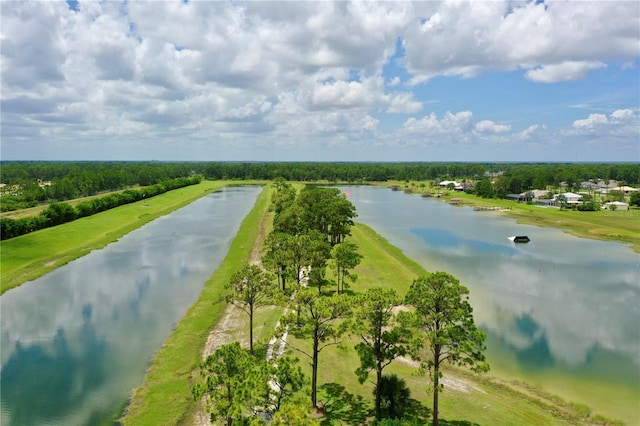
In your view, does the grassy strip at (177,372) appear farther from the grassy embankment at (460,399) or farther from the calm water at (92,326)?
the grassy embankment at (460,399)

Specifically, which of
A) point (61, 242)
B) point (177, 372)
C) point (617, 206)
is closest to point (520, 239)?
point (617, 206)

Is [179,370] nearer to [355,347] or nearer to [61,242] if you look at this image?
[355,347]

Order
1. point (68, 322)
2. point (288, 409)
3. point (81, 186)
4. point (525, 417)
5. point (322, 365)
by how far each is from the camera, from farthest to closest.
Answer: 1. point (81, 186)
2. point (68, 322)
3. point (322, 365)
4. point (525, 417)
5. point (288, 409)

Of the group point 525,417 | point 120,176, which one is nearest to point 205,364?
Answer: point 525,417

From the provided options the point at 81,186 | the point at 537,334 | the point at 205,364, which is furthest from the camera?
the point at 81,186

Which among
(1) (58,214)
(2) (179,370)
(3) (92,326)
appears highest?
(1) (58,214)

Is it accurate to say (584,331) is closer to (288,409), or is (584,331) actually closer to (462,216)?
(288,409)

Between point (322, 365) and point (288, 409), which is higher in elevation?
point (288, 409)
